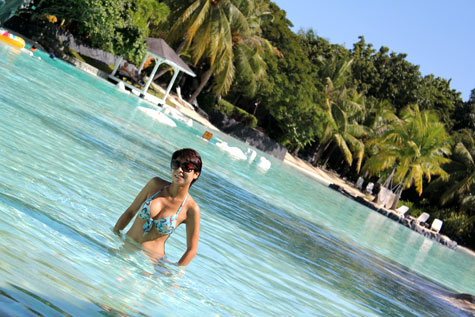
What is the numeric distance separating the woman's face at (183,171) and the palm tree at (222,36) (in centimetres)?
2738

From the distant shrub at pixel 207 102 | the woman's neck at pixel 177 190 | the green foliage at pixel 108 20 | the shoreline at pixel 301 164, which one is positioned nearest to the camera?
the woman's neck at pixel 177 190

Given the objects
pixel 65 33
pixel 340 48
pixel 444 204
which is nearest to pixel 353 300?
pixel 65 33

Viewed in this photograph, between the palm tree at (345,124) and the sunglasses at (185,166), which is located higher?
the palm tree at (345,124)

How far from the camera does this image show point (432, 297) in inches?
449

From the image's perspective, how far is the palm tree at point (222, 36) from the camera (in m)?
31.4

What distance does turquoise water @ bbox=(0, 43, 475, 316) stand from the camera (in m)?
4.41

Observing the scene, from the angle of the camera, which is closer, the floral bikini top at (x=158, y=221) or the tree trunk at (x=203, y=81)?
the floral bikini top at (x=158, y=221)

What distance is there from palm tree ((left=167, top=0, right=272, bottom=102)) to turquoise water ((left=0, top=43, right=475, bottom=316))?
618 inches

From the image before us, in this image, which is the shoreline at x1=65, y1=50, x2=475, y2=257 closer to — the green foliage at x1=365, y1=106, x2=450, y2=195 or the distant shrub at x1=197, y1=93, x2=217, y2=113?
the distant shrub at x1=197, y1=93, x2=217, y2=113

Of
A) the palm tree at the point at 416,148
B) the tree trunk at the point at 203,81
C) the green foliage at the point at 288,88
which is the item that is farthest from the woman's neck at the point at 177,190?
the green foliage at the point at 288,88

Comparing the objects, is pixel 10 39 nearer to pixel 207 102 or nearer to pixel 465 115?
pixel 207 102

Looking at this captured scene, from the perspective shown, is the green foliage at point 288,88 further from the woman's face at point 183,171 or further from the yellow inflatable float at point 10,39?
the woman's face at point 183,171

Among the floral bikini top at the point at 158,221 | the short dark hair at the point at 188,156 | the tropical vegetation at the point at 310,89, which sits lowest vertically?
the floral bikini top at the point at 158,221

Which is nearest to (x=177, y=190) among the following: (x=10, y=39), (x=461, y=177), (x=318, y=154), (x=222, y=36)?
(x=10, y=39)
